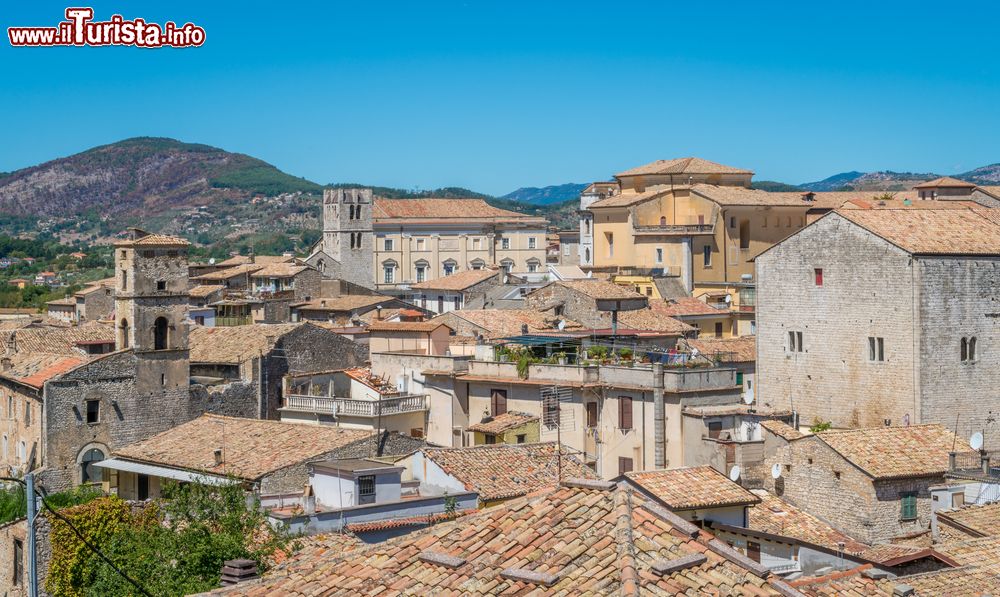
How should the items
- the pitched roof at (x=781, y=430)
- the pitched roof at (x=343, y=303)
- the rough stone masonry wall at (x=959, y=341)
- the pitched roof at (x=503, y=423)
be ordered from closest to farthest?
the pitched roof at (x=781, y=430) < the rough stone masonry wall at (x=959, y=341) < the pitched roof at (x=503, y=423) < the pitched roof at (x=343, y=303)

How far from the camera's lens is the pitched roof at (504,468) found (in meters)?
26.4

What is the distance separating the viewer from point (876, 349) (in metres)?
36.1

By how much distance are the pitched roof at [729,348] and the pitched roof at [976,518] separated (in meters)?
16.3

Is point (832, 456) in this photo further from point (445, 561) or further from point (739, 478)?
point (445, 561)

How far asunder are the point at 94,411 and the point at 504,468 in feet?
52.6

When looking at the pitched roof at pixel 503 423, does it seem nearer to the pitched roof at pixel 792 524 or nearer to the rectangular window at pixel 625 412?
the rectangular window at pixel 625 412

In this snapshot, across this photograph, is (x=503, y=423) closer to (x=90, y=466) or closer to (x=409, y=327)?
(x=409, y=327)

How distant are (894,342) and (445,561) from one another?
25.0 meters

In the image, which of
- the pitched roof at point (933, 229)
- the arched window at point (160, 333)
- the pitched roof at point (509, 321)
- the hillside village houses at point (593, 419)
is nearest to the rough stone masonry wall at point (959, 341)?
the hillside village houses at point (593, 419)

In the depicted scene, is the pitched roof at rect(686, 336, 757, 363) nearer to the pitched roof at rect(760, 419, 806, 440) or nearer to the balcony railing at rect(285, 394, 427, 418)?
the balcony railing at rect(285, 394, 427, 418)

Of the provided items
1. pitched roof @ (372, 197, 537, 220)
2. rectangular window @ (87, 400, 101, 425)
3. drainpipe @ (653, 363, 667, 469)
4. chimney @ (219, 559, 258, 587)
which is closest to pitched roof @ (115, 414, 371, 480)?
rectangular window @ (87, 400, 101, 425)

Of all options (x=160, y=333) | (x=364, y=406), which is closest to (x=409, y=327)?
(x=364, y=406)

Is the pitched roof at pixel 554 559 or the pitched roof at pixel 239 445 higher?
the pitched roof at pixel 554 559

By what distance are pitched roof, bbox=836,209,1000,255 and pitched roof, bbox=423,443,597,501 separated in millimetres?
11638
